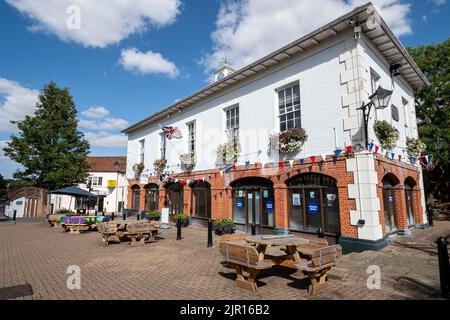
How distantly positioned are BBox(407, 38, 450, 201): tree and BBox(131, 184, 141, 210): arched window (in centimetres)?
2060

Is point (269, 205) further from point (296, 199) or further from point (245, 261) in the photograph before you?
point (245, 261)

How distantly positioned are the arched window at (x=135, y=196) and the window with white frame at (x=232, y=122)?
10779mm

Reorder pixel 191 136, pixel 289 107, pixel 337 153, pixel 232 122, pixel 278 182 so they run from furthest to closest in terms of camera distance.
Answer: pixel 191 136, pixel 232 122, pixel 289 107, pixel 278 182, pixel 337 153

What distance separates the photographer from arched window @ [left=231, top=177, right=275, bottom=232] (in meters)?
11.0

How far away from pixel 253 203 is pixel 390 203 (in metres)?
5.30

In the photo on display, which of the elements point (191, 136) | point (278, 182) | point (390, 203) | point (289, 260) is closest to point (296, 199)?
point (278, 182)

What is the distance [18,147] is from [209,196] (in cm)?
1684

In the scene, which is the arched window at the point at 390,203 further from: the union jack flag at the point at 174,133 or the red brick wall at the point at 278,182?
the union jack flag at the point at 174,133

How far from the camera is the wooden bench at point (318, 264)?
4703mm

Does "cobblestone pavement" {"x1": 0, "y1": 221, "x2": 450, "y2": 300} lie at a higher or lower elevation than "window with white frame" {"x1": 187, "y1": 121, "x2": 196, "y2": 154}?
lower

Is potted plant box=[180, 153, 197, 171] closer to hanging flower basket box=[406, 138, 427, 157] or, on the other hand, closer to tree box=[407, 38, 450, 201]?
hanging flower basket box=[406, 138, 427, 157]

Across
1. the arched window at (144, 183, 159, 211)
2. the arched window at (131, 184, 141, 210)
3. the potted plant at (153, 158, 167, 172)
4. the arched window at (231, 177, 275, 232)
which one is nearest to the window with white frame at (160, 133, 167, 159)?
the potted plant at (153, 158, 167, 172)

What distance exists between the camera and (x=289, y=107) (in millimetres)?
10750

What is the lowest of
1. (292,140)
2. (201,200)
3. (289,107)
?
(201,200)
